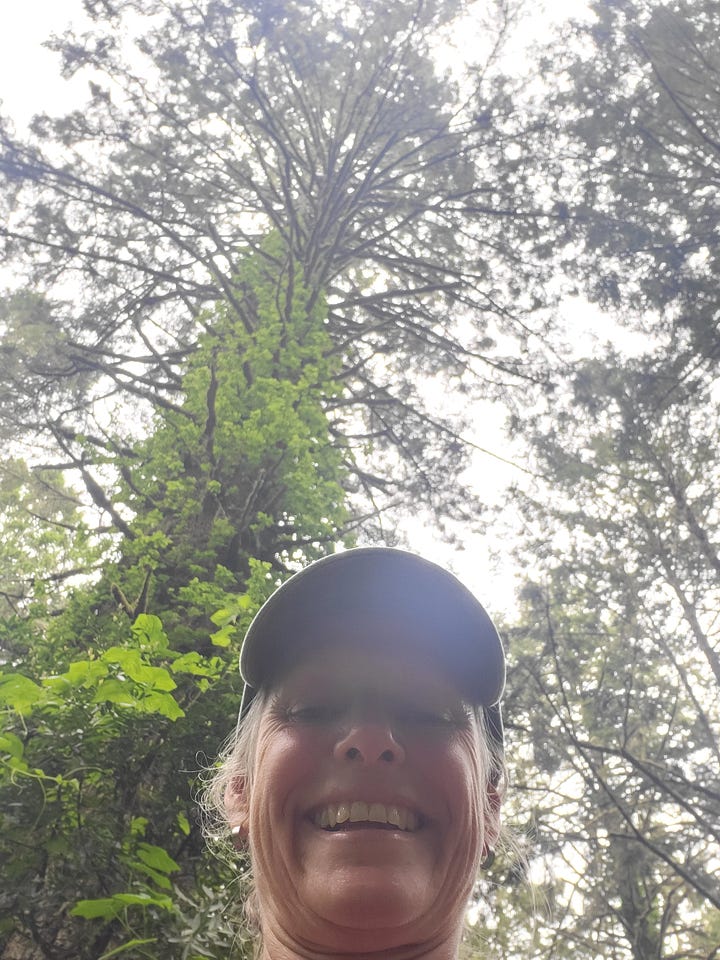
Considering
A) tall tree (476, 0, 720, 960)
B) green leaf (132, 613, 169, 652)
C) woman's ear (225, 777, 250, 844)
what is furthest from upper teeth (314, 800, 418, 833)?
tall tree (476, 0, 720, 960)

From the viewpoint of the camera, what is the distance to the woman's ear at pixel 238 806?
5.51 ft

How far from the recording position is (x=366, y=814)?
127 cm

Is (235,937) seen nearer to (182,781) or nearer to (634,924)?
(182,781)

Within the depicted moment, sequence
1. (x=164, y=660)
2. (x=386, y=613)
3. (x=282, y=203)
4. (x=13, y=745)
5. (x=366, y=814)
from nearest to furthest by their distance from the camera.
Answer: (x=366, y=814) → (x=386, y=613) → (x=13, y=745) → (x=164, y=660) → (x=282, y=203)

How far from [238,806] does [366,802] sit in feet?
2.02

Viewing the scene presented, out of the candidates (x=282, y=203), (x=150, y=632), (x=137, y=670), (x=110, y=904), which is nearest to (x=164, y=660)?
(x=150, y=632)

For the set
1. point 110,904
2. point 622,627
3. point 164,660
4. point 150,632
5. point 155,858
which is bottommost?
point 110,904

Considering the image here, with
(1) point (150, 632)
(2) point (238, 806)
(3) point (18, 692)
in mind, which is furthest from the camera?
(1) point (150, 632)

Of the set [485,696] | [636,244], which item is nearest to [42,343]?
[636,244]

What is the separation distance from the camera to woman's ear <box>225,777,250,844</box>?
1.68m

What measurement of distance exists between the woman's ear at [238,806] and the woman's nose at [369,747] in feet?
1.67

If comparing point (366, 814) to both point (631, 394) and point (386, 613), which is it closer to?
point (386, 613)

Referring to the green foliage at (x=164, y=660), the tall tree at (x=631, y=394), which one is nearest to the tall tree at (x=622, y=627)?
the tall tree at (x=631, y=394)

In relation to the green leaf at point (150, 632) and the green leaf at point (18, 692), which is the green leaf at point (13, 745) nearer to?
the green leaf at point (18, 692)
